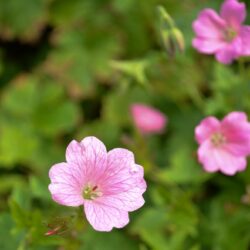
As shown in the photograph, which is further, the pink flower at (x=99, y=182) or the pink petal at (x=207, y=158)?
the pink petal at (x=207, y=158)

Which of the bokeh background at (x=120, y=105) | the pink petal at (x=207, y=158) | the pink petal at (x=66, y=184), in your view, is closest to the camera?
the pink petal at (x=66, y=184)

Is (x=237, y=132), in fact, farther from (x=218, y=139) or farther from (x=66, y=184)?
(x=66, y=184)

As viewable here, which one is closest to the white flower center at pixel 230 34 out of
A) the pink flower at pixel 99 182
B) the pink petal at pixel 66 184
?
the pink flower at pixel 99 182

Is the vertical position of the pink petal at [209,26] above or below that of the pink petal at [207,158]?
above

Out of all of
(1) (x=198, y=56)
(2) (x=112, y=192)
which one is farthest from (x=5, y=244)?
(1) (x=198, y=56)

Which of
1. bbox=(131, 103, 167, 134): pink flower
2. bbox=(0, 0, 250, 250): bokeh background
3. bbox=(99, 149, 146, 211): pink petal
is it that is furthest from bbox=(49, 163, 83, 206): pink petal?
bbox=(131, 103, 167, 134): pink flower

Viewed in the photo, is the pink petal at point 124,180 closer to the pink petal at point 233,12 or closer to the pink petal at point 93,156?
the pink petal at point 93,156
